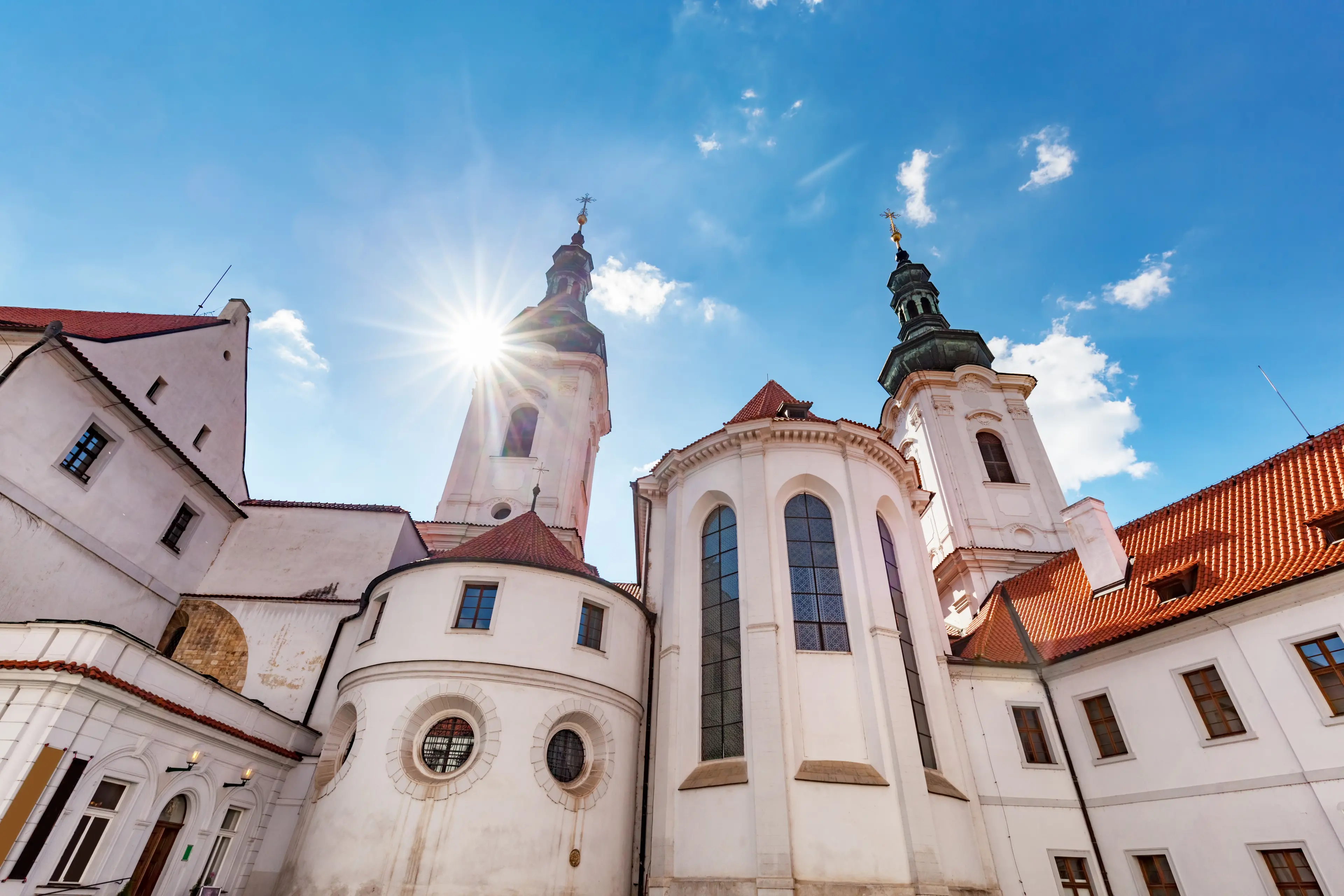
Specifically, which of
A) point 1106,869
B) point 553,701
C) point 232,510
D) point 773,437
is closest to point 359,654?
point 553,701

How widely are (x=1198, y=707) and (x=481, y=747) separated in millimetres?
14953

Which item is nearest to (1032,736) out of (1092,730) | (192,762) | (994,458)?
(1092,730)

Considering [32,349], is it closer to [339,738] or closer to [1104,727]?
[339,738]

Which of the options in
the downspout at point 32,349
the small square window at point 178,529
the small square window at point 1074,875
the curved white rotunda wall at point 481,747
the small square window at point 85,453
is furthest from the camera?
the small square window at point 178,529

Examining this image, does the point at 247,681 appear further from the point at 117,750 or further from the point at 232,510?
the point at 117,750

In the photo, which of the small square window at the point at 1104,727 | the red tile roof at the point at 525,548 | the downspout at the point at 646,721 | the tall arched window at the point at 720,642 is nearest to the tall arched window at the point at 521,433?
the downspout at the point at 646,721

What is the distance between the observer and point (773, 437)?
60.5 ft

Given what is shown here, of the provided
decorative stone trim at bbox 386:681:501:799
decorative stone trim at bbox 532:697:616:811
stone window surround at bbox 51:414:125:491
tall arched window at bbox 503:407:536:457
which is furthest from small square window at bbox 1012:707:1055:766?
stone window surround at bbox 51:414:125:491

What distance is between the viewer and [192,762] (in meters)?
12.6

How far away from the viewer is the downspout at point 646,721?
14.9m

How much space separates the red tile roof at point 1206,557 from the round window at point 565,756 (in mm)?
10872

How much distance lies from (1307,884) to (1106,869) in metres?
3.52

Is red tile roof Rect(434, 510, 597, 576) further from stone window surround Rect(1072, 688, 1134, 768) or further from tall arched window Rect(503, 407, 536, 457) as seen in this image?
stone window surround Rect(1072, 688, 1134, 768)

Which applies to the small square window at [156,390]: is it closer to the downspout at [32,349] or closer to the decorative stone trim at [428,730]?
the downspout at [32,349]
